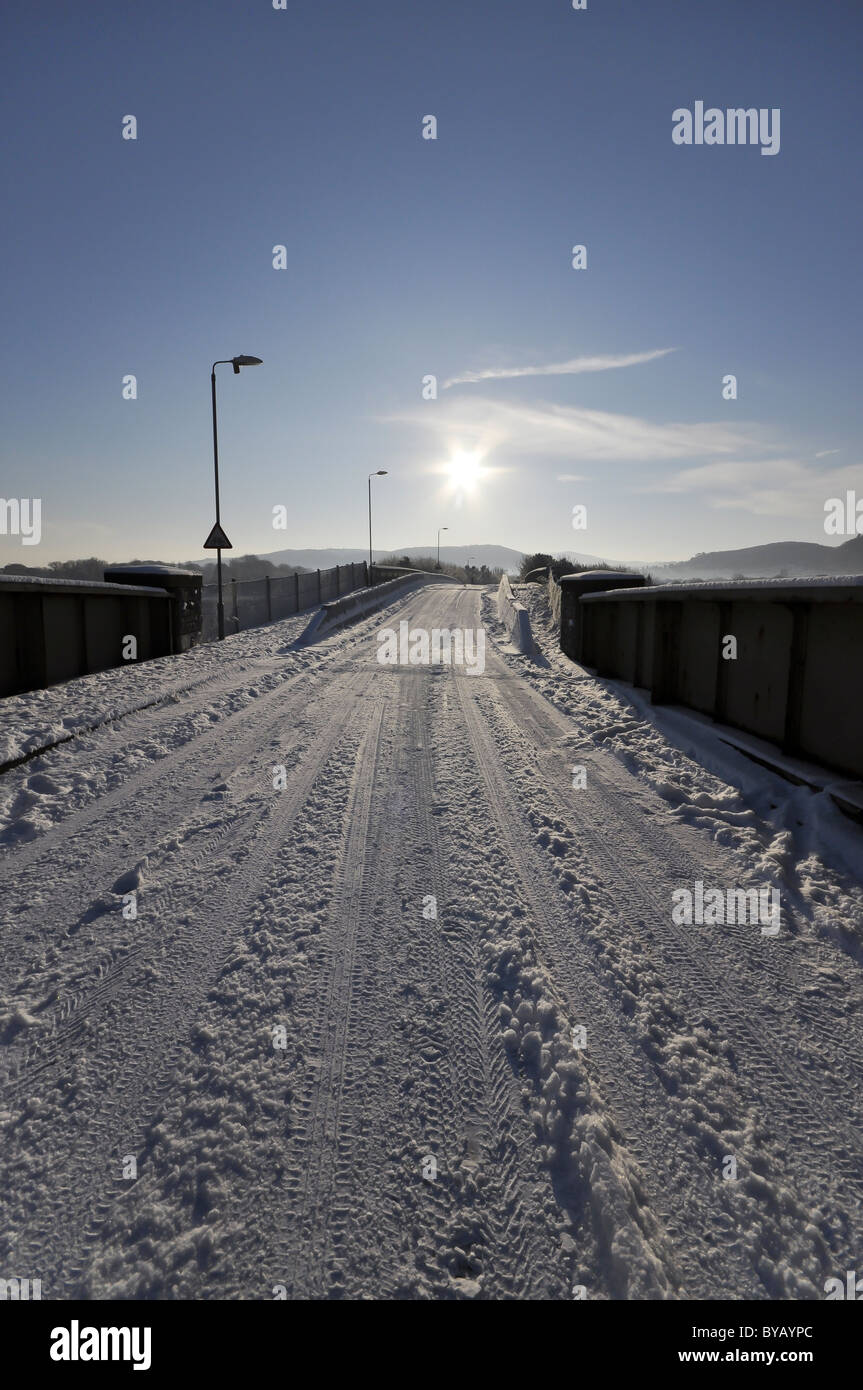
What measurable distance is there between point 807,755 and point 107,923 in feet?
19.1

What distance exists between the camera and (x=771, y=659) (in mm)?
6418

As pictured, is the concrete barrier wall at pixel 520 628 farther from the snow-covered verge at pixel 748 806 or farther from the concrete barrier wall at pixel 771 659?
the snow-covered verge at pixel 748 806

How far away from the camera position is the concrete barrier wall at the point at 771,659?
5199mm

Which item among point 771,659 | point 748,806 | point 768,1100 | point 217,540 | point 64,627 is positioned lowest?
point 768,1100

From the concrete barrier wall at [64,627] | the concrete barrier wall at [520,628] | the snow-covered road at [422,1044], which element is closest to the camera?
the snow-covered road at [422,1044]

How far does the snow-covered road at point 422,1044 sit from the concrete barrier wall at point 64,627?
4.86 meters

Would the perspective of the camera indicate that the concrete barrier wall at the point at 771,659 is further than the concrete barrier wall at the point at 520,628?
No

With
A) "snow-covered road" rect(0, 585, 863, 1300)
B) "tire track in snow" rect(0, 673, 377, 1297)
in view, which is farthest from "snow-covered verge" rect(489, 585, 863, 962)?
"tire track in snow" rect(0, 673, 377, 1297)

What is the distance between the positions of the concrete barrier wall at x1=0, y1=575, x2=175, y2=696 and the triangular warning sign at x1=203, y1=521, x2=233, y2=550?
496 cm

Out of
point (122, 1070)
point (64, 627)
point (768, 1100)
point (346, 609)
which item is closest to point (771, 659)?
point (768, 1100)

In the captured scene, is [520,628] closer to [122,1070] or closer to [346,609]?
[346,609]

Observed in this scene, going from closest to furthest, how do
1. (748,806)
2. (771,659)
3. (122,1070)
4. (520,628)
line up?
(122,1070) < (748,806) < (771,659) < (520,628)

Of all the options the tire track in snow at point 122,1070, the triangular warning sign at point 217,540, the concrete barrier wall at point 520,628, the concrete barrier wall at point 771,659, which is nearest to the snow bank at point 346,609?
the triangular warning sign at point 217,540

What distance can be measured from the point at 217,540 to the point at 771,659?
1679 cm
